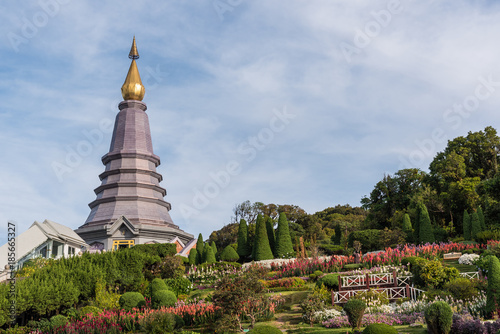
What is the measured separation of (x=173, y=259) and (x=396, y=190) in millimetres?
33683

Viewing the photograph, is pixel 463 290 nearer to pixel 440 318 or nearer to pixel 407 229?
pixel 440 318

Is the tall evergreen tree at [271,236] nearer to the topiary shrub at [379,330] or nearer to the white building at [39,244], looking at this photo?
the white building at [39,244]

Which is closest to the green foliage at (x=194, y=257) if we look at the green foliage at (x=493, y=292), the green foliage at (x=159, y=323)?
the green foliage at (x=159, y=323)

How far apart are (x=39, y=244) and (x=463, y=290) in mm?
25047

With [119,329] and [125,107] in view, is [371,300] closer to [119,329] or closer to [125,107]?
[119,329]

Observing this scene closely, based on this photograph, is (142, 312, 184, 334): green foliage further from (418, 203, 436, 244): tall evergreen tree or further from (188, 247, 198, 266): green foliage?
(418, 203, 436, 244): tall evergreen tree

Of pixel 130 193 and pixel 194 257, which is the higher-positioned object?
pixel 130 193

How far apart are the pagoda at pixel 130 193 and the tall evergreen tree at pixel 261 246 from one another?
11729 millimetres

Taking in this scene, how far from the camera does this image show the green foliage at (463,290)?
736 inches

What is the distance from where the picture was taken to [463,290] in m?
18.8

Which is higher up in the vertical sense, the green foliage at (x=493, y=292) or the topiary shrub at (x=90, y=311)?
the topiary shrub at (x=90, y=311)

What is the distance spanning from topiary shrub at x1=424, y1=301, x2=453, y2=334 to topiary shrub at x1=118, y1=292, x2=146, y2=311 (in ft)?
45.9

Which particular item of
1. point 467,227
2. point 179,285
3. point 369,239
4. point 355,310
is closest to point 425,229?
point 467,227

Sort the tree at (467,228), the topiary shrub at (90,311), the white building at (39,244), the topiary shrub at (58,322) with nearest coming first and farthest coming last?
the topiary shrub at (58,322) → the topiary shrub at (90,311) → the white building at (39,244) → the tree at (467,228)
